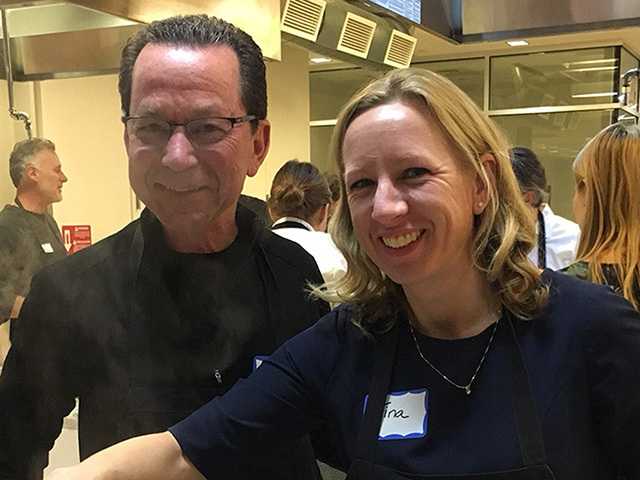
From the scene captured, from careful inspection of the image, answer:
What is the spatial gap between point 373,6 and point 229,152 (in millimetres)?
2455

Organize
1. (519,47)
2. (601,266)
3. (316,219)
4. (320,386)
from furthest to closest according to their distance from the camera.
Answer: (519,47) → (316,219) → (601,266) → (320,386)

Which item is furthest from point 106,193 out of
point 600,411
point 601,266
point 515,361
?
point 601,266

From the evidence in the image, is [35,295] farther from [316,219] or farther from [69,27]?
[316,219]

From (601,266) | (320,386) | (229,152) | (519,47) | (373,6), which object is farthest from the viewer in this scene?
(519,47)

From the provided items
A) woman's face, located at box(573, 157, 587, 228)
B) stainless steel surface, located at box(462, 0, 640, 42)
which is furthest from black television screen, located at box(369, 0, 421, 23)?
woman's face, located at box(573, 157, 587, 228)

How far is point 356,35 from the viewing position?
3014 mm

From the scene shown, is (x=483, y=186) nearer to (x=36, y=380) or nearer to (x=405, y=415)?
(x=405, y=415)

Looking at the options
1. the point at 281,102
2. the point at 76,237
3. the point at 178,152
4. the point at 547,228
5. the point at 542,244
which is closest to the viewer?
the point at 178,152

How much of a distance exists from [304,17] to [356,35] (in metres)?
0.54

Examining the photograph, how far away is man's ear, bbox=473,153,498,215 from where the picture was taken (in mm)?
895

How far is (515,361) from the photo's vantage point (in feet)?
2.82

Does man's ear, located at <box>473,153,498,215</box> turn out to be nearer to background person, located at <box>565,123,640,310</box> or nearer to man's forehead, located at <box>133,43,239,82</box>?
man's forehead, located at <box>133,43,239,82</box>

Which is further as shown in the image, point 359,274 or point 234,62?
point 359,274

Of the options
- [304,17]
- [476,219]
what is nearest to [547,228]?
[304,17]
